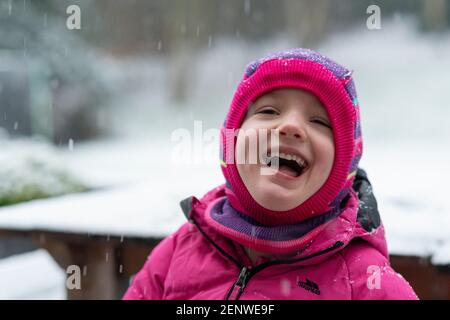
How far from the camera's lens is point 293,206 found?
4.34 ft

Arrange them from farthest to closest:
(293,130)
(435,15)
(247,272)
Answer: (435,15), (247,272), (293,130)

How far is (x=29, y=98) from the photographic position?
7.46 m

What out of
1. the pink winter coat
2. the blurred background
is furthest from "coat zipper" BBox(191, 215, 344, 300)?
the blurred background

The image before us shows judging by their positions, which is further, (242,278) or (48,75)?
(48,75)

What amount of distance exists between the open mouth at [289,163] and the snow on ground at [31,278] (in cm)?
234

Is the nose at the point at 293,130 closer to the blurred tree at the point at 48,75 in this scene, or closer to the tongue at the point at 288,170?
the tongue at the point at 288,170

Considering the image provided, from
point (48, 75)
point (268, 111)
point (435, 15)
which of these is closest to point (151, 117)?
point (48, 75)

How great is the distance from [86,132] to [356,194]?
33.3 feet

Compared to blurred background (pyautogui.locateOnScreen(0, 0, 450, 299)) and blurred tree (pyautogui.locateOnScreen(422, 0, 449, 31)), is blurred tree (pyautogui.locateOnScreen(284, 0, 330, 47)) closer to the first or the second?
blurred background (pyautogui.locateOnScreen(0, 0, 450, 299))

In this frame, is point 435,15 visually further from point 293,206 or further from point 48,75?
point 293,206

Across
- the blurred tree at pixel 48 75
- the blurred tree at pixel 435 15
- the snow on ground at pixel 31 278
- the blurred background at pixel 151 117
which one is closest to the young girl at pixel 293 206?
the blurred background at pixel 151 117

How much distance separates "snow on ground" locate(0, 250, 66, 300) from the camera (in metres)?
3.46

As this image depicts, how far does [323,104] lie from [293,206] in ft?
0.94
